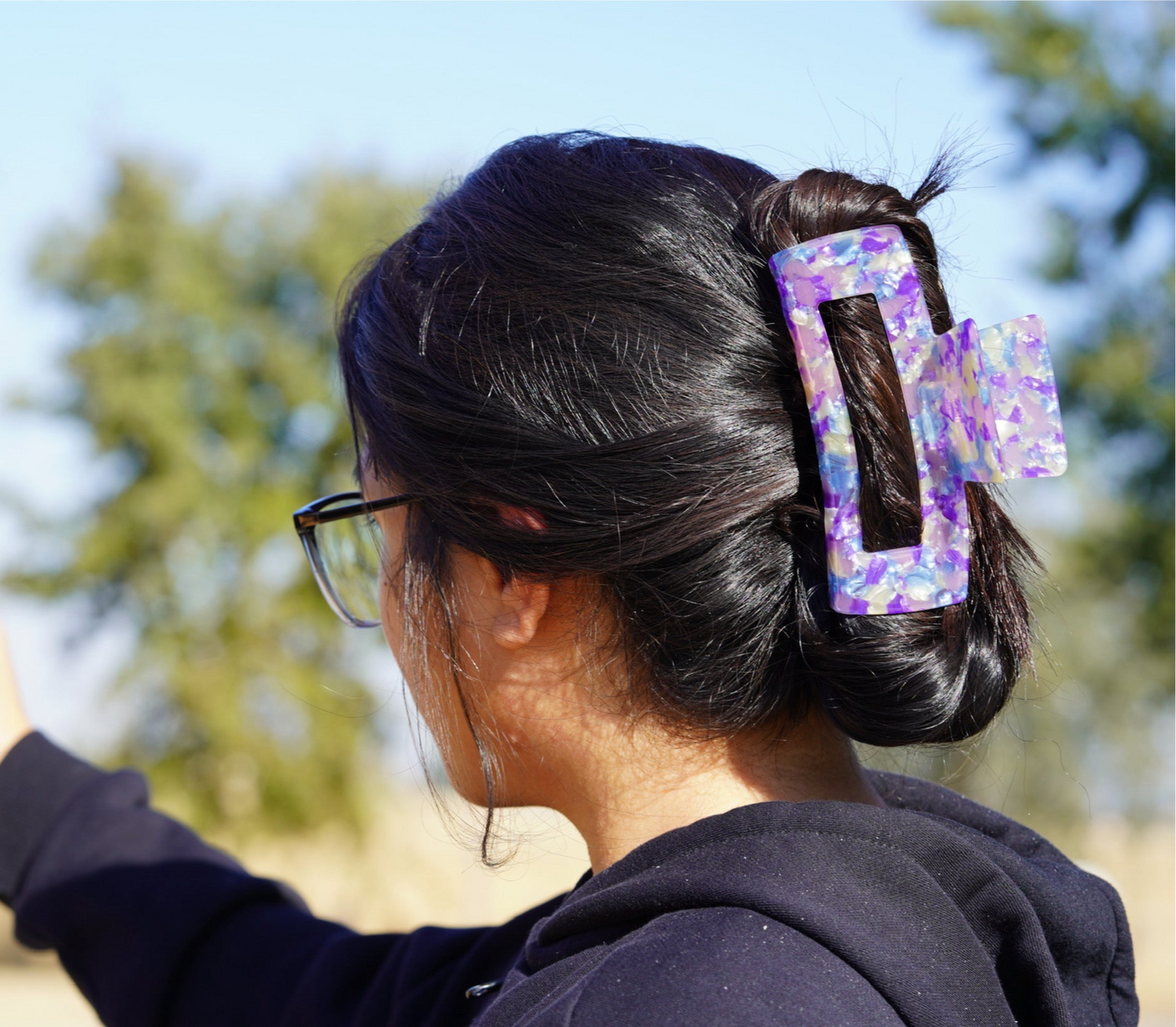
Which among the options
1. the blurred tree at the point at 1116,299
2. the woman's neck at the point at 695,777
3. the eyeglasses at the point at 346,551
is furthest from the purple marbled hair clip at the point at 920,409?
the blurred tree at the point at 1116,299

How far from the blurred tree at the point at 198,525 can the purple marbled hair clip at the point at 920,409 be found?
9529 mm

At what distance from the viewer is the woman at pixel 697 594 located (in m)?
0.98

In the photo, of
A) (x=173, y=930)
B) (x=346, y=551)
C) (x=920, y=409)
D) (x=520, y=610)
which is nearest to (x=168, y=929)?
(x=173, y=930)

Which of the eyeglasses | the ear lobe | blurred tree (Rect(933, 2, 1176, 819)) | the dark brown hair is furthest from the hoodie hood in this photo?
blurred tree (Rect(933, 2, 1176, 819))

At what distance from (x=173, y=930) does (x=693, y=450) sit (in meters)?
1.13

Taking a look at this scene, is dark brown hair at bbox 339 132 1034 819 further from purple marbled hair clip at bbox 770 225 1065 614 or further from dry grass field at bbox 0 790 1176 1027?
dry grass field at bbox 0 790 1176 1027

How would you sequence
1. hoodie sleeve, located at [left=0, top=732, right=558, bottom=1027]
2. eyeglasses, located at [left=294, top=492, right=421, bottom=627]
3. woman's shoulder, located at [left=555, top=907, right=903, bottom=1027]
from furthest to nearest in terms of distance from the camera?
1. hoodie sleeve, located at [left=0, top=732, right=558, bottom=1027]
2. eyeglasses, located at [left=294, top=492, right=421, bottom=627]
3. woman's shoulder, located at [left=555, top=907, right=903, bottom=1027]

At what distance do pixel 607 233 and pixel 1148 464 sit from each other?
7197 millimetres

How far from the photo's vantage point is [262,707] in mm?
10992

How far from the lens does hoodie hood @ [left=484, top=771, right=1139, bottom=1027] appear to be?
0.95 m

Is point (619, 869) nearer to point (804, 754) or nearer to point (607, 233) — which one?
point (804, 754)

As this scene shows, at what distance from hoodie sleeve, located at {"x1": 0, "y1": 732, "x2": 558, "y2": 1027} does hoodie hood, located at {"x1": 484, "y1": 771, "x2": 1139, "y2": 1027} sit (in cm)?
50

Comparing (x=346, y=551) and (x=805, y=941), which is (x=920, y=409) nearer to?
(x=805, y=941)

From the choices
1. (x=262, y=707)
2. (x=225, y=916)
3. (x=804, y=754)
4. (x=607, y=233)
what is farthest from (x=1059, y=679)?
(x=262, y=707)
